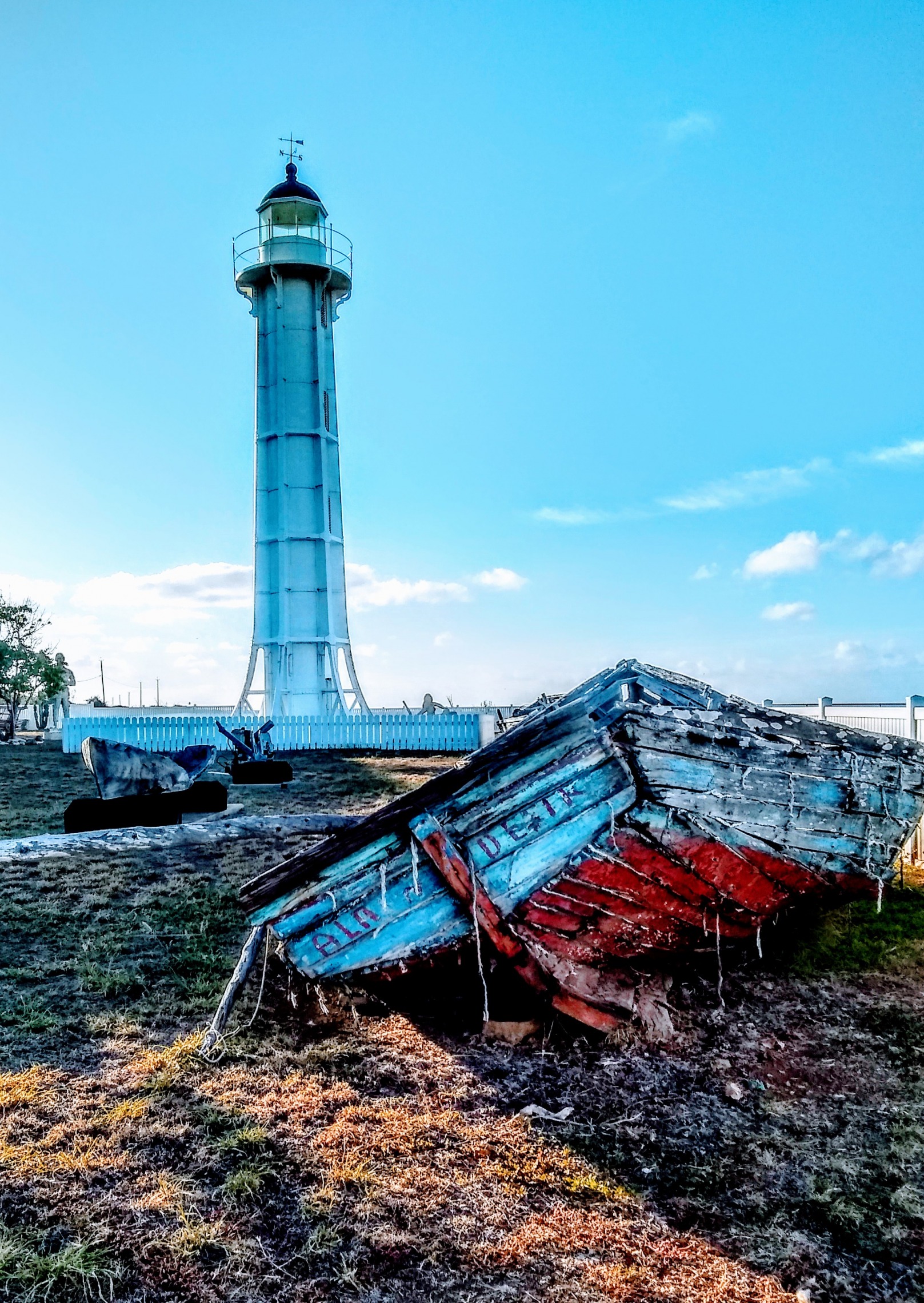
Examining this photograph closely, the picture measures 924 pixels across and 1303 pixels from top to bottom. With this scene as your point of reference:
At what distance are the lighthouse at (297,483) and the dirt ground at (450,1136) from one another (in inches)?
672

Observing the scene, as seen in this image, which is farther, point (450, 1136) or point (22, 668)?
point (22, 668)

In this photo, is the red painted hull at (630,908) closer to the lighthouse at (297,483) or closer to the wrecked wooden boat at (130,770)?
the wrecked wooden boat at (130,770)

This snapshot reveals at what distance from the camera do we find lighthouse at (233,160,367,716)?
22531 millimetres

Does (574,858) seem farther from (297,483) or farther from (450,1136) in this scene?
(297,483)

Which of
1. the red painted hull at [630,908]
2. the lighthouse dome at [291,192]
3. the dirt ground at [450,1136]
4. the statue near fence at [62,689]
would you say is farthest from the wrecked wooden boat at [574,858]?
the statue near fence at [62,689]

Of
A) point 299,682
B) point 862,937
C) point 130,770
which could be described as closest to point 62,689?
point 299,682

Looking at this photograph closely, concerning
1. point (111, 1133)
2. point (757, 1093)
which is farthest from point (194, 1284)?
point (757, 1093)

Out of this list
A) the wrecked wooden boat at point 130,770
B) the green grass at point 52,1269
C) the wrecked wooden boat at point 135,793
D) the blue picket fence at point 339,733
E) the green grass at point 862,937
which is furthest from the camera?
the blue picket fence at point 339,733

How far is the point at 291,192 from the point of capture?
2366 centimetres

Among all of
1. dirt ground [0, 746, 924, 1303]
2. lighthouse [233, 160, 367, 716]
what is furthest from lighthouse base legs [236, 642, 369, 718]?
dirt ground [0, 746, 924, 1303]

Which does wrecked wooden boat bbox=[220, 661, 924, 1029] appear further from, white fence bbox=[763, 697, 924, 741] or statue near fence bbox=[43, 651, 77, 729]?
statue near fence bbox=[43, 651, 77, 729]

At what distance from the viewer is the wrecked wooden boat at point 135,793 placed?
31.2ft

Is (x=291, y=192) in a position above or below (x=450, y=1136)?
above

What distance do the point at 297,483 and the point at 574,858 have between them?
772 inches
